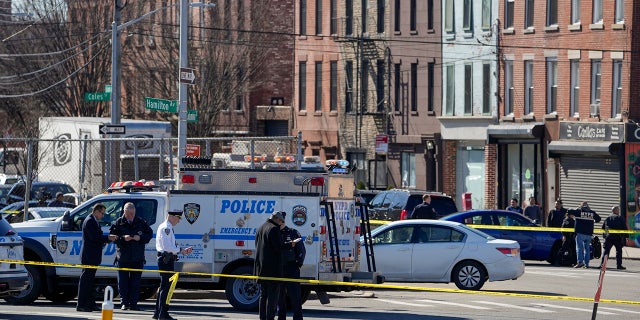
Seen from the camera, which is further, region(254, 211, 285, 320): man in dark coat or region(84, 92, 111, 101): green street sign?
region(84, 92, 111, 101): green street sign

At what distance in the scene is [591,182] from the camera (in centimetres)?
4369

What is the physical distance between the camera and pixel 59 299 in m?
21.8

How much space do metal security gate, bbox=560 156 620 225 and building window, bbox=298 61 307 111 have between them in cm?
1855

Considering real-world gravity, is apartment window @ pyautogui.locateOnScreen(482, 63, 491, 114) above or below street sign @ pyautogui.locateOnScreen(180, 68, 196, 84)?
above

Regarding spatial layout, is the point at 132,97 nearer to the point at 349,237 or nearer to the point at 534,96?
the point at 534,96

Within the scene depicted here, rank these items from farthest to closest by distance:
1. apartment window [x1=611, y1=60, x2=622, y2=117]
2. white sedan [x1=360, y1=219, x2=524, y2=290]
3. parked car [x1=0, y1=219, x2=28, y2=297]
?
apartment window [x1=611, y1=60, x2=622, y2=117], white sedan [x1=360, y1=219, x2=524, y2=290], parked car [x1=0, y1=219, x2=28, y2=297]

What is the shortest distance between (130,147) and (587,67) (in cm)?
1514

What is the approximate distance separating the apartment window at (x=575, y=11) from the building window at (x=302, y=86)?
18184 mm

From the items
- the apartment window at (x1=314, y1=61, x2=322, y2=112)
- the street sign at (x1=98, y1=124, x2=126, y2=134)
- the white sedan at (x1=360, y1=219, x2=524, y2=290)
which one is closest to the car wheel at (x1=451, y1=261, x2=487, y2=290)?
the white sedan at (x1=360, y1=219, x2=524, y2=290)

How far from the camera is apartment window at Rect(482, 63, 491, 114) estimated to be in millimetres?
49281

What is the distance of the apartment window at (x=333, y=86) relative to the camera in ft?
193

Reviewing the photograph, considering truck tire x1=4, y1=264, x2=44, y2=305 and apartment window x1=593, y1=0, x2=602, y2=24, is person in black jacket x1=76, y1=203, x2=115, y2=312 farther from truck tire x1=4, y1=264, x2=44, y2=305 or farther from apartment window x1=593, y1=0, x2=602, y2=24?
apartment window x1=593, y1=0, x2=602, y2=24

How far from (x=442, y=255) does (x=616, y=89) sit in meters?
19.6

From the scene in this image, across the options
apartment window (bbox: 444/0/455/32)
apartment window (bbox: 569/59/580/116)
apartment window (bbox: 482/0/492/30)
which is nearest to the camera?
apartment window (bbox: 569/59/580/116)
